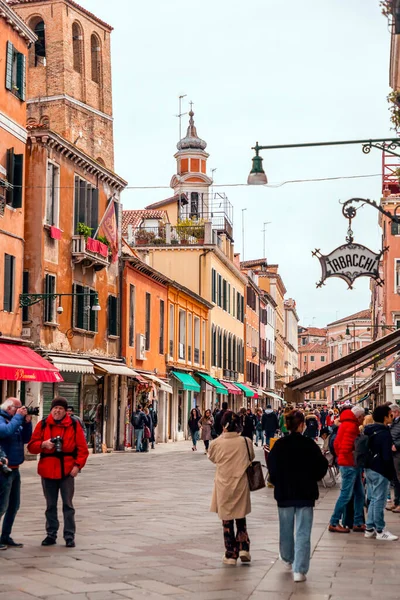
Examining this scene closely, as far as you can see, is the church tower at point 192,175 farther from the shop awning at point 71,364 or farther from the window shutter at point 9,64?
the window shutter at point 9,64

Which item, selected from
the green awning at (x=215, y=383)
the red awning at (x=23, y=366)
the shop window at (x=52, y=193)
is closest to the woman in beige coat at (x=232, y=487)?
the red awning at (x=23, y=366)

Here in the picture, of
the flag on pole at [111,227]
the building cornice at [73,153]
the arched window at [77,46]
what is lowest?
the flag on pole at [111,227]

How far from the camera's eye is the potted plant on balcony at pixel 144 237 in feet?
174

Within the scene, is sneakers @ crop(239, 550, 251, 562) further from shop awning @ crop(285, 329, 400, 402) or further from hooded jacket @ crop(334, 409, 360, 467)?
shop awning @ crop(285, 329, 400, 402)

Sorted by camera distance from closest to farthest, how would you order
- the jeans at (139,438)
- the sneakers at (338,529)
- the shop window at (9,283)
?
the sneakers at (338,529) → the shop window at (9,283) → the jeans at (139,438)

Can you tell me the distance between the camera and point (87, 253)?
30.2 metres

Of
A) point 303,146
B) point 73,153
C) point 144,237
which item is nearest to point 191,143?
point 144,237

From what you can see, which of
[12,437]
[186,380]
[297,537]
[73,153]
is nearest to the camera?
[297,537]

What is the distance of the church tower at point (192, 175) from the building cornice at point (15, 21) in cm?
3952

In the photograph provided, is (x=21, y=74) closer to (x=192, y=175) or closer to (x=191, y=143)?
(x=192, y=175)

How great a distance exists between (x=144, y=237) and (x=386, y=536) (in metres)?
42.4

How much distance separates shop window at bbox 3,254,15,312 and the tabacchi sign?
13.8 metres

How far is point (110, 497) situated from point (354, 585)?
8.76m

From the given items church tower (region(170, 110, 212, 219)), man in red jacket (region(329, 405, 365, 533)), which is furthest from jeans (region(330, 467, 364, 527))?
church tower (region(170, 110, 212, 219))
